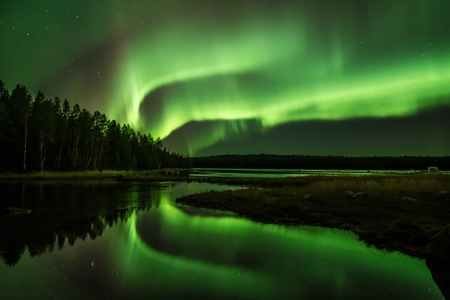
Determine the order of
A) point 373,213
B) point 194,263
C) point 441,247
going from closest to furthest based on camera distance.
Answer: point 194,263, point 441,247, point 373,213

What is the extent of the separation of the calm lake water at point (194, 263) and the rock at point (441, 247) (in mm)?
632

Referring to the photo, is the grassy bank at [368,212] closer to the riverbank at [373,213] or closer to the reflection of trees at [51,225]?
the riverbank at [373,213]

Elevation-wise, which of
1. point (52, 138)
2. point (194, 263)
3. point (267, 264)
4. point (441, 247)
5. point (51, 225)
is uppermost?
point (52, 138)

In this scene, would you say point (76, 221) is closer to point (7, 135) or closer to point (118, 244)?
point (118, 244)

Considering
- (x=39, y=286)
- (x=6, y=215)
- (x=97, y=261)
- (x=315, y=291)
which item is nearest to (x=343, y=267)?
(x=315, y=291)

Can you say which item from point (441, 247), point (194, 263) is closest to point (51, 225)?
point (194, 263)

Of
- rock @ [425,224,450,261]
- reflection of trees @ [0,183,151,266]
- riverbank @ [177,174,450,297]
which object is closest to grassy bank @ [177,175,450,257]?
riverbank @ [177,174,450,297]

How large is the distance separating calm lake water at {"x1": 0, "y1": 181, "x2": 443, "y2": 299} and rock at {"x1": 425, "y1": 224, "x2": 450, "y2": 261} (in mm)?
632

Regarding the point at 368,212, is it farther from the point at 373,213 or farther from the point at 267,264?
the point at 267,264

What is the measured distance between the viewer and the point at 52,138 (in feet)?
271

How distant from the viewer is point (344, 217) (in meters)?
22.3

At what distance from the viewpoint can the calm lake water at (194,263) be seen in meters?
9.55

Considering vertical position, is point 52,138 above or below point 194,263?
above

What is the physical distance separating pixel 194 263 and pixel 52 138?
84.6 m
